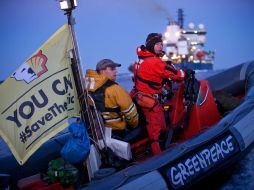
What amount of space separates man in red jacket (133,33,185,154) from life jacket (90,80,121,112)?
0.48 m

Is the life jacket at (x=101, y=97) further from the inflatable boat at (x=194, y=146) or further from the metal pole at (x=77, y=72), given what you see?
the inflatable boat at (x=194, y=146)

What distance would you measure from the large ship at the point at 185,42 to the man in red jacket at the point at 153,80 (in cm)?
4193

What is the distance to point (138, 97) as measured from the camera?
3.89 meters

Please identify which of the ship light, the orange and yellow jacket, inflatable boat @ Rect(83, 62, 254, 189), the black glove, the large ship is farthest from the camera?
the large ship

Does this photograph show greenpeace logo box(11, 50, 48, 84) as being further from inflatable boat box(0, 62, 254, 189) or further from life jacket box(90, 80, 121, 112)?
inflatable boat box(0, 62, 254, 189)

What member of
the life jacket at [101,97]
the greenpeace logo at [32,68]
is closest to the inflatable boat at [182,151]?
the life jacket at [101,97]

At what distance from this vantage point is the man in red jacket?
3764mm

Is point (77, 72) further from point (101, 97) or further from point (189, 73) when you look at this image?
point (189, 73)

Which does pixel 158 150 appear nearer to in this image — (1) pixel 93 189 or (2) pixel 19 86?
(1) pixel 93 189

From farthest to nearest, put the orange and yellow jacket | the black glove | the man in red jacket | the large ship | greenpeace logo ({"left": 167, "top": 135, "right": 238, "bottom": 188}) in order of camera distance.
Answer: the large ship → the black glove → the man in red jacket → the orange and yellow jacket → greenpeace logo ({"left": 167, "top": 135, "right": 238, "bottom": 188})

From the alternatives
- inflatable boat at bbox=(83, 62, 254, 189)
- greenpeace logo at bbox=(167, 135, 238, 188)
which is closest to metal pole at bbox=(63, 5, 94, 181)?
inflatable boat at bbox=(83, 62, 254, 189)

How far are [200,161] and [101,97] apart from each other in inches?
45.5

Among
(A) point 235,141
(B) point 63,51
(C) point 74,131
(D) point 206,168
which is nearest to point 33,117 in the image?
(C) point 74,131

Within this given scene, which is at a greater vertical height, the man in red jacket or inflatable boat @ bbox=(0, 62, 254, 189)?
the man in red jacket
